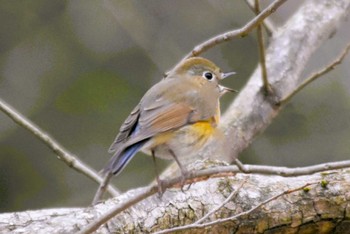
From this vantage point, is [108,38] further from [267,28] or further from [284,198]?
[284,198]

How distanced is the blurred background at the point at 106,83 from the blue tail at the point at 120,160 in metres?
3.52

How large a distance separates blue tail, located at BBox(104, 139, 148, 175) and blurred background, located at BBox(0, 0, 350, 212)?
11.5 ft

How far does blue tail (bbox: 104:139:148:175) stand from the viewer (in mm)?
3461

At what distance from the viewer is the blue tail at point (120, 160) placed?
346cm

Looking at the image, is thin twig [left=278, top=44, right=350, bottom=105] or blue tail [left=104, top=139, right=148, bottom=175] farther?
thin twig [left=278, top=44, right=350, bottom=105]

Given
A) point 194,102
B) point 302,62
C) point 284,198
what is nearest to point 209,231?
point 284,198

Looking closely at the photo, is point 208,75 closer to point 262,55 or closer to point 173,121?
point 262,55

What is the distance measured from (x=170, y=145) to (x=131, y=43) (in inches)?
153

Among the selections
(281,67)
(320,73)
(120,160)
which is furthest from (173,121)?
(281,67)

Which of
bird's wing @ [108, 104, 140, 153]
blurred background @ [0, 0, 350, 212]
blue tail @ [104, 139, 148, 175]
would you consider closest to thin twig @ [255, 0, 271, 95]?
bird's wing @ [108, 104, 140, 153]

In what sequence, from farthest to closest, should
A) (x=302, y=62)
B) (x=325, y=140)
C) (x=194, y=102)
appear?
(x=325, y=140), (x=302, y=62), (x=194, y=102)

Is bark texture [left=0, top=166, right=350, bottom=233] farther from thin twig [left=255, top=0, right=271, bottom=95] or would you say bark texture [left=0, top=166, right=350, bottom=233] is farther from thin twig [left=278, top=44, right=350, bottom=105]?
thin twig [left=255, top=0, right=271, bottom=95]

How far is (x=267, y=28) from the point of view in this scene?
5.27 metres

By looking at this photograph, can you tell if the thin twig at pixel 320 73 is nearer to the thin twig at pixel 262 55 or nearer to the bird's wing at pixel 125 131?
the thin twig at pixel 262 55
